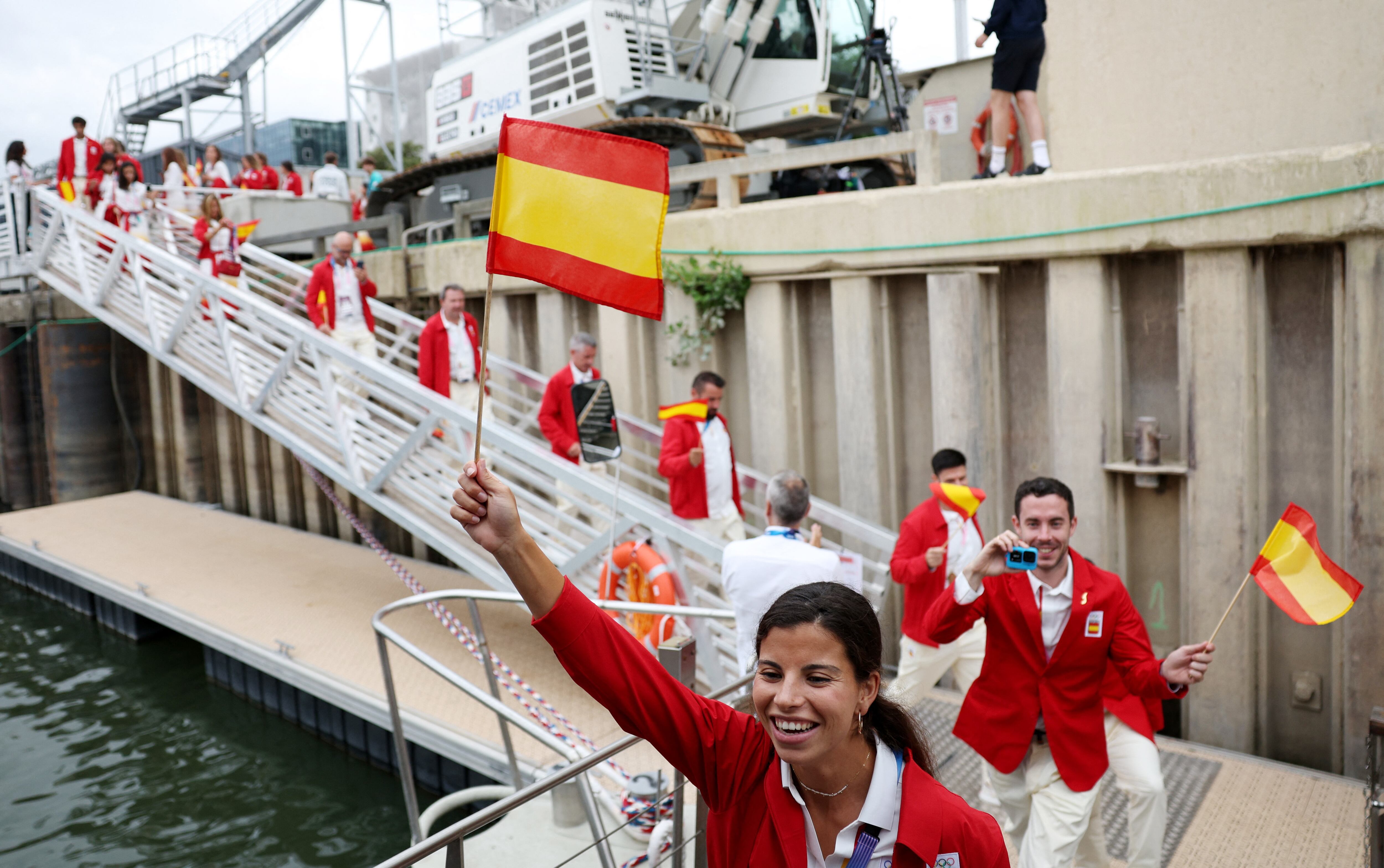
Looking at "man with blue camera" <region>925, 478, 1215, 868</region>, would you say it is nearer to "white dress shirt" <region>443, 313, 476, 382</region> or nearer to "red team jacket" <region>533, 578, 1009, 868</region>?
"red team jacket" <region>533, 578, 1009, 868</region>

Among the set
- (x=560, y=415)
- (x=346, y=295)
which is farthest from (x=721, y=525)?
(x=346, y=295)

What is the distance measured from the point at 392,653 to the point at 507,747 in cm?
324

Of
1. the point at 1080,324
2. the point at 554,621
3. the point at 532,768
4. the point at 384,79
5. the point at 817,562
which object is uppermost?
the point at 384,79

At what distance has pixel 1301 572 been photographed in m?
3.79

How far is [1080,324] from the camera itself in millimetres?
6090

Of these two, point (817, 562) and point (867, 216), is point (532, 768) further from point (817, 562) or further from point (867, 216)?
point (867, 216)

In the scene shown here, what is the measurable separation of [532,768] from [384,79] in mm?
53474

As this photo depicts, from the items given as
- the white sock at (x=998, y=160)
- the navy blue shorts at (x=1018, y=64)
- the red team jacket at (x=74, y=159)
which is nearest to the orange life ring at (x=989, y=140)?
the white sock at (x=998, y=160)

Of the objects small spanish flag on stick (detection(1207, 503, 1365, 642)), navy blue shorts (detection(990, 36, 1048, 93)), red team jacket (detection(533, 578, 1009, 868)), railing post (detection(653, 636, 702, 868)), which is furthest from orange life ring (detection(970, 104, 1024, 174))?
red team jacket (detection(533, 578, 1009, 868))

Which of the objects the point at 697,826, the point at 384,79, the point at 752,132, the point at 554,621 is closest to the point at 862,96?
the point at 752,132

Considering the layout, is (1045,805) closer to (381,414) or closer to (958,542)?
(958,542)

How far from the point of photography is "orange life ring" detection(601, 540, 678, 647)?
6.39 meters

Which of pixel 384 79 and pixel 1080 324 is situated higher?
pixel 384 79

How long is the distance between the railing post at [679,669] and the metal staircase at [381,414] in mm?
2880
